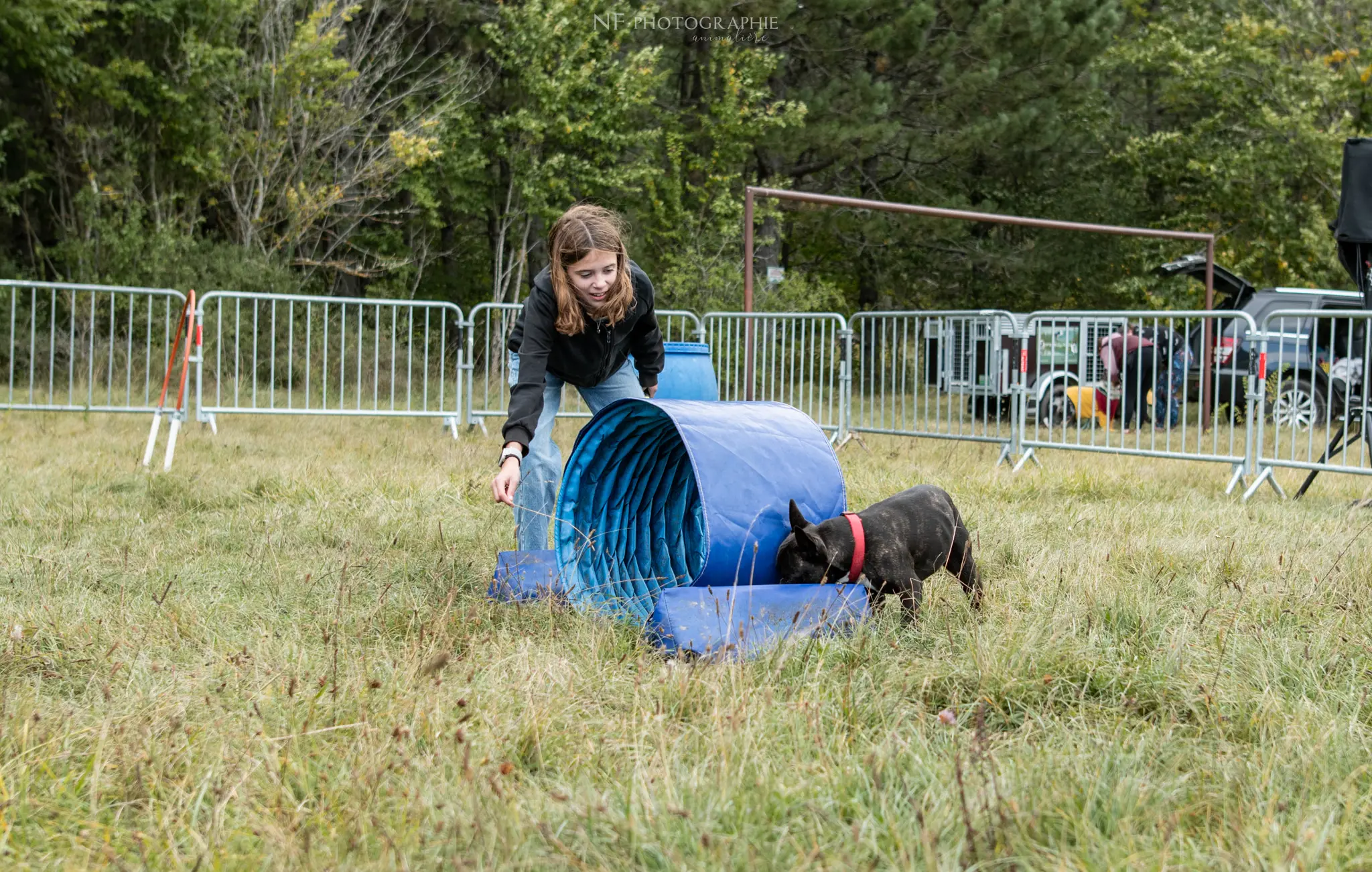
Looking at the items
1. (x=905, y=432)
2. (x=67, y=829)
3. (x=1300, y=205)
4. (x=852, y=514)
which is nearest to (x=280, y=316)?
(x=905, y=432)

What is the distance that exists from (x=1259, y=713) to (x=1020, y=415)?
6.96 meters

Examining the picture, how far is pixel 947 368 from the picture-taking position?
1105cm

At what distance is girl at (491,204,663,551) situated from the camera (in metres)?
4.20

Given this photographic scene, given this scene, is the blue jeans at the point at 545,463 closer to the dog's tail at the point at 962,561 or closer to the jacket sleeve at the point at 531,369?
the jacket sleeve at the point at 531,369

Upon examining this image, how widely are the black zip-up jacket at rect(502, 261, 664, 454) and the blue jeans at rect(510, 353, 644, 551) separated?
0.20 ft

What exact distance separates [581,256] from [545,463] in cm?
97

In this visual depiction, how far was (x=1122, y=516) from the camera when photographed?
6086 mm

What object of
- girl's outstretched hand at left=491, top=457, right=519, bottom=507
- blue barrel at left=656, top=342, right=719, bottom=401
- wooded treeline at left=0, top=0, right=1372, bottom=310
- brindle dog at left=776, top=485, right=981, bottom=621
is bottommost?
brindle dog at left=776, top=485, right=981, bottom=621

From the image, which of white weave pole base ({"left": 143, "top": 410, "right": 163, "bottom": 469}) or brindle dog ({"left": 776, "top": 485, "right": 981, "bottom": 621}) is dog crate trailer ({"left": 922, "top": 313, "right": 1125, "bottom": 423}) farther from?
white weave pole base ({"left": 143, "top": 410, "right": 163, "bottom": 469})

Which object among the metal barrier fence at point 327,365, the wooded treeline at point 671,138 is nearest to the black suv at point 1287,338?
the wooded treeline at point 671,138

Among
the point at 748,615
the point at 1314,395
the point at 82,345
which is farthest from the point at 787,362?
the point at 748,615

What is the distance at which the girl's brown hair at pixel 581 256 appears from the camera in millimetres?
4203

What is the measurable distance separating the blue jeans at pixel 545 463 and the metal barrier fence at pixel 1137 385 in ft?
15.2

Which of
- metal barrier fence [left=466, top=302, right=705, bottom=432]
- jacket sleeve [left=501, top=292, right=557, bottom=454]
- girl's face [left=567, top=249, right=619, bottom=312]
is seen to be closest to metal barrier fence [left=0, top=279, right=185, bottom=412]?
metal barrier fence [left=466, top=302, right=705, bottom=432]
